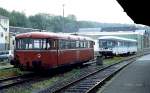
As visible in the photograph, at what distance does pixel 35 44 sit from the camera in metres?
22.4

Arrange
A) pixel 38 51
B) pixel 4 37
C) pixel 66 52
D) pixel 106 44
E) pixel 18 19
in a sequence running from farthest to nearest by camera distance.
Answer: pixel 18 19
pixel 4 37
pixel 106 44
pixel 66 52
pixel 38 51

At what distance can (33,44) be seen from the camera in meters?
22.4

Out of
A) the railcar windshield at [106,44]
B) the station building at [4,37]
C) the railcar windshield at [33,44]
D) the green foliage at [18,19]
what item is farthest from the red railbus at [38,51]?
the green foliage at [18,19]

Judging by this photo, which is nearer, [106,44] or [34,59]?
[34,59]

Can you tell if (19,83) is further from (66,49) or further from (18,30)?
(18,30)

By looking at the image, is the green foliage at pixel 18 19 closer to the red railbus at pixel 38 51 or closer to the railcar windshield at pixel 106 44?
the railcar windshield at pixel 106 44

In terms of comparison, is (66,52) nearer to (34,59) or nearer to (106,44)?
(34,59)

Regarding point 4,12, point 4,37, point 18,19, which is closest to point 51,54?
point 4,37

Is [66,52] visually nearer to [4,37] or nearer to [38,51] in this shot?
[38,51]

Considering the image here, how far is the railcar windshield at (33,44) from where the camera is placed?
22250 mm

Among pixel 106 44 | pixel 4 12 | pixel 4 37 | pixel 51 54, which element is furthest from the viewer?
pixel 4 12

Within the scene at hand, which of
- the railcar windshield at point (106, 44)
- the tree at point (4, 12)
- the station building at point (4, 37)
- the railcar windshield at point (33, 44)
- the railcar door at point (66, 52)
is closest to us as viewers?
the railcar windshield at point (33, 44)

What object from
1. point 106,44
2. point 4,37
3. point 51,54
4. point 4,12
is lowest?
point 51,54

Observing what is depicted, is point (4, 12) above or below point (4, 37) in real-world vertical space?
above
